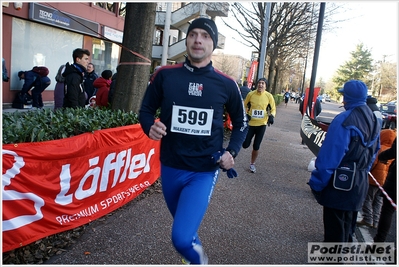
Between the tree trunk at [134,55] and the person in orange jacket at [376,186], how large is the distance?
390 centimetres

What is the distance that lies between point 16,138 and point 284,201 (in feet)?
13.8

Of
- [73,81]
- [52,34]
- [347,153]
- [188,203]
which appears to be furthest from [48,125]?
[52,34]

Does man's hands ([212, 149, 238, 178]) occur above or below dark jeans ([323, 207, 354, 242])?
above

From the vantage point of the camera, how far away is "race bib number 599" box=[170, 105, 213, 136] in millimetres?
2984

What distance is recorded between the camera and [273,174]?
800 cm

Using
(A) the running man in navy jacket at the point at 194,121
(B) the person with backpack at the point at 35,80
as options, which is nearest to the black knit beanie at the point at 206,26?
(A) the running man in navy jacket at the point at 194,121

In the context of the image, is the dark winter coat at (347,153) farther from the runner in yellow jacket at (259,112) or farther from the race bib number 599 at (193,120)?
the runner in yellow jacket at (259,112)

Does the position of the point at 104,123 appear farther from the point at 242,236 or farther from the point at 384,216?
the point at 384,216

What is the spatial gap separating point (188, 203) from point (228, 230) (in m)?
1.96

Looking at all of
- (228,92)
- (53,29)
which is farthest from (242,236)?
(53,29)

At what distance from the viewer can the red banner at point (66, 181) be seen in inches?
131

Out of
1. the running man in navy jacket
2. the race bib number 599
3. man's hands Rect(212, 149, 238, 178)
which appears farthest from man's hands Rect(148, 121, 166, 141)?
man's hands Rect(212, 149, 238, 178)

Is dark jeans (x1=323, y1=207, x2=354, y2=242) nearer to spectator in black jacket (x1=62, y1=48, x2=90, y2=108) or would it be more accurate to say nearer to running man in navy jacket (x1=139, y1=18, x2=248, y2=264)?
running man in navy jacket (x1=139, y1=18, x2=248, y2=264)

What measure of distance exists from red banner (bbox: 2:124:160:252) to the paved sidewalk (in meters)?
0.28
